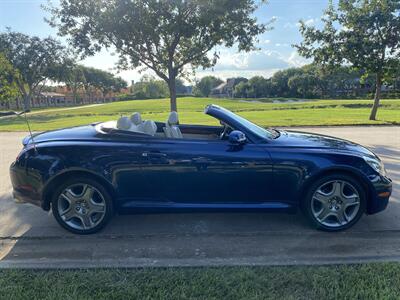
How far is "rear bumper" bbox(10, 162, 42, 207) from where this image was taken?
12.6 ft

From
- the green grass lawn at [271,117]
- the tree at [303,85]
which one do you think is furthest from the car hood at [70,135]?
the tree at [303,85]

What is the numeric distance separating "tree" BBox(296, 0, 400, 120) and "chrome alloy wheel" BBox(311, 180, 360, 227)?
42.4 feet

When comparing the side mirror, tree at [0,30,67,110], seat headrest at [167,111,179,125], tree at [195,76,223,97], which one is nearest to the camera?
the side mirror

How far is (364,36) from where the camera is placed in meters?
14.8

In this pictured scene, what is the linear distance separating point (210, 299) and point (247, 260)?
29.4 inches

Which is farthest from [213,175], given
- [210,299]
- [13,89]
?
[13,89]

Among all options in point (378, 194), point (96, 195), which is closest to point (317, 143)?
point (378, 194)

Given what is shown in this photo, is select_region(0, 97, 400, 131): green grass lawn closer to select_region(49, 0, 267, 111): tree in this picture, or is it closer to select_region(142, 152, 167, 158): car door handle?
Answer: select_region(49, 0, 267, 111): tree

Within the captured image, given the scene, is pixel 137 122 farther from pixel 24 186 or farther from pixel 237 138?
pixel 24 186

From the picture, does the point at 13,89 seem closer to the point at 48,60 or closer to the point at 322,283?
the point at 322,283

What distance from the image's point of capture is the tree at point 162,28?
11164 millimetres

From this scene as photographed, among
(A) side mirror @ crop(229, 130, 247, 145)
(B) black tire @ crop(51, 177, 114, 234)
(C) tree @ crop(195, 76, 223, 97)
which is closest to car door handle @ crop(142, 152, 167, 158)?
(B) black tire @ crop(51, 177, 114, 234)

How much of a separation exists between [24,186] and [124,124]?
1.31 meters

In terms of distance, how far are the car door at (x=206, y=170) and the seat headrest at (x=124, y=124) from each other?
427mm
